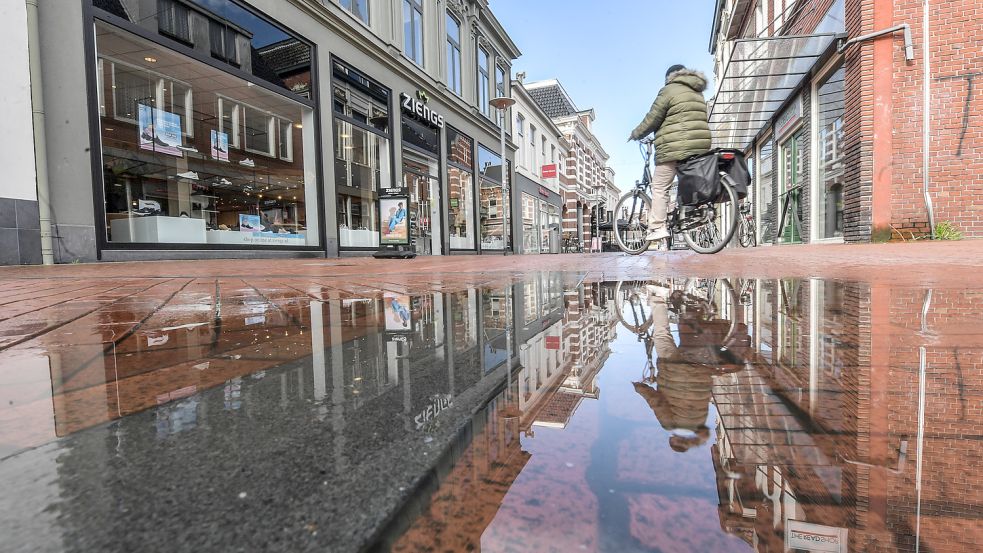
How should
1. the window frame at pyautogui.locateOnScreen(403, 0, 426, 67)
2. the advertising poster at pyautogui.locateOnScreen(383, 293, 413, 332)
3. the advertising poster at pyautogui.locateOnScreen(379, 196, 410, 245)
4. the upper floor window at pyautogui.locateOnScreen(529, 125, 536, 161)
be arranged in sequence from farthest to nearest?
1. the upper floor window at pyautogui.locateOnScreen(529, 125, 536, 161)
2. the window frame at pyautogui.locateOnScreen(403, 0, 426, 67)
3. the advertising poster at pyautogui.locateOnScreen(379, 196, 410, 245)
4. the advertising poster at pyautogui.locateOnScreen(383, 293, 413, 332)

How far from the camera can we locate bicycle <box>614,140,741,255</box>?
5.23 m

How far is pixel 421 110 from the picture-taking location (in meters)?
13.1

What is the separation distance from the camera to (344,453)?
21.0 inches

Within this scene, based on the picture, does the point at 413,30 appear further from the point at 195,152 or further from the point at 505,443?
the point at 505,443

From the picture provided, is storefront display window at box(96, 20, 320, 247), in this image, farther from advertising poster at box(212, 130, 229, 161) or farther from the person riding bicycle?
the person riding bicycle

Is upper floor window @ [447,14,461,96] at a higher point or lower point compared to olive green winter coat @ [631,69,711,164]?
higher

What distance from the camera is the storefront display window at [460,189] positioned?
15.3m

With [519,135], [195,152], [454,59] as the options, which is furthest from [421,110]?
[519,135]

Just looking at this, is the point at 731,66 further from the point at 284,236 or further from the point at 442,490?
the point at 442,490

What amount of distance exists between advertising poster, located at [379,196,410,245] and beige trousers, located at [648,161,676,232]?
5633mm

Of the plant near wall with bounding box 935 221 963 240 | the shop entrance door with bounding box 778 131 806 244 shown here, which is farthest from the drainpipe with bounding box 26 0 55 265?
the shop entrance door with bounding box 778 131 806 244

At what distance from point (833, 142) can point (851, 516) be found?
38.6 feet

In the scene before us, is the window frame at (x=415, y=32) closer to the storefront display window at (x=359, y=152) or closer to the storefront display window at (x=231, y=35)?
the storefront display window at (x=359, y=152)

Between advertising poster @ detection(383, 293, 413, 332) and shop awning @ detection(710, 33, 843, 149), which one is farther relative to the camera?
shop awning @ detection(710, 33, 843, 149)
